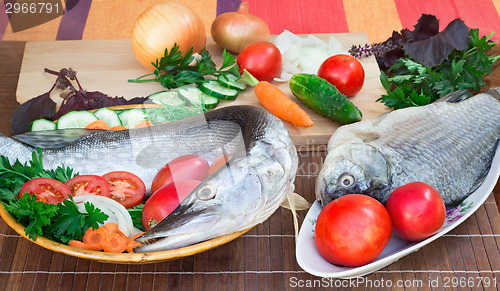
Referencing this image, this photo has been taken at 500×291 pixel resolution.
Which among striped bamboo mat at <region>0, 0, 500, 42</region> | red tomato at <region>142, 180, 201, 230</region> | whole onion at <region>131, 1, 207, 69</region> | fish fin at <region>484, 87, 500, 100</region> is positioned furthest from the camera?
striped bamboo mat at <region>0, 0, 500, 42</region>

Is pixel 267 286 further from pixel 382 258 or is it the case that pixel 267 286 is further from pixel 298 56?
pixel 298 56

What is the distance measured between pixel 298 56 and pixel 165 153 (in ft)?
2.68

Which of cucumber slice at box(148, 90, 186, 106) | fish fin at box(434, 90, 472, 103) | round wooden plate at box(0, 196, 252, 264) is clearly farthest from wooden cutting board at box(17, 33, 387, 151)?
round wooden plate at box(0, 196, 252, 264)

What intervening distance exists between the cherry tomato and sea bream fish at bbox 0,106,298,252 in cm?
2

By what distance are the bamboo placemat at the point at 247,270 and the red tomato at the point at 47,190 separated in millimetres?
190

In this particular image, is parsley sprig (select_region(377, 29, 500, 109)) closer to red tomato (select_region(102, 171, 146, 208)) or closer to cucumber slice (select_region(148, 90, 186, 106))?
cucumber slice (select_region(148, 90, 186, 106))

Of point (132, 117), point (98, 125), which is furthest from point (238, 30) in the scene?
point (98, 125)

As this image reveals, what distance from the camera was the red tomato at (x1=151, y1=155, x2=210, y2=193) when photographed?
124 cm

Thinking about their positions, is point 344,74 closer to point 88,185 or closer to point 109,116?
point 109,116

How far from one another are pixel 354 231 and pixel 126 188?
22.7 inches

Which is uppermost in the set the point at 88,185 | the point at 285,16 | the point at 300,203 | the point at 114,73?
the point at 88,185

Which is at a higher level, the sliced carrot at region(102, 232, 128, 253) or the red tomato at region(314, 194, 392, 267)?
the red tomato at region(314, 194, 392, 267)

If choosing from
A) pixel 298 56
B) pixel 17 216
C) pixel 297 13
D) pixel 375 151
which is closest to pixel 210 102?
pixel 298 56

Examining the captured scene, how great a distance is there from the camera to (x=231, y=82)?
1800mm
